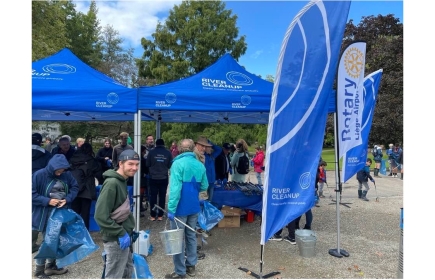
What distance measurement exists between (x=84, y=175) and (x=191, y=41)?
16.7 m

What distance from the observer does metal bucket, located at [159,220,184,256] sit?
3.78 metres

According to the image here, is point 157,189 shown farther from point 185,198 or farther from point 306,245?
point 306,245

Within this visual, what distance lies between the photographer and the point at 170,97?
486 centimetres

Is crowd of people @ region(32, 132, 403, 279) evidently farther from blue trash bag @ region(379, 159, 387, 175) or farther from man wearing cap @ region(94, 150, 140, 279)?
blue trash bag @ region(379, 159, 387, 175)

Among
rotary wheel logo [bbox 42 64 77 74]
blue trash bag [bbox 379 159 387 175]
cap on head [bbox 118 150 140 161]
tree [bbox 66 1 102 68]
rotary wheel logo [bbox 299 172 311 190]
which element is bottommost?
blue trash bag [bbox 379 159 387 175]

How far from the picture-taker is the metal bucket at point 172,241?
378 centimetres

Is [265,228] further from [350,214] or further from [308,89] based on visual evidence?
[350,214]

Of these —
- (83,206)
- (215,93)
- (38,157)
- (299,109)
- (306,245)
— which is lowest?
(306,245)

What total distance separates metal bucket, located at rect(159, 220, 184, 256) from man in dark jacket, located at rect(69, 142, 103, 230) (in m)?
2.06

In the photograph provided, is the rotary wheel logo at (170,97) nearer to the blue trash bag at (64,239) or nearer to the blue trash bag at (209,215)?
the blue trash bag at (209,215)

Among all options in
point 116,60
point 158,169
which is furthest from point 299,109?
point 116,60

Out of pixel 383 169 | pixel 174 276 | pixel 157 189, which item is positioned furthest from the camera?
pixel 383 169

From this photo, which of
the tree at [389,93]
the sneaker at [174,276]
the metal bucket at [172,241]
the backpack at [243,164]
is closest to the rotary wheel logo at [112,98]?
the metal bucket at [172,241]

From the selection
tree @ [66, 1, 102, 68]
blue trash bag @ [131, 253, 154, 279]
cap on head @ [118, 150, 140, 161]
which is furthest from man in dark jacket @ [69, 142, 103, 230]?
tree @ [66, 1, 102, 68]
